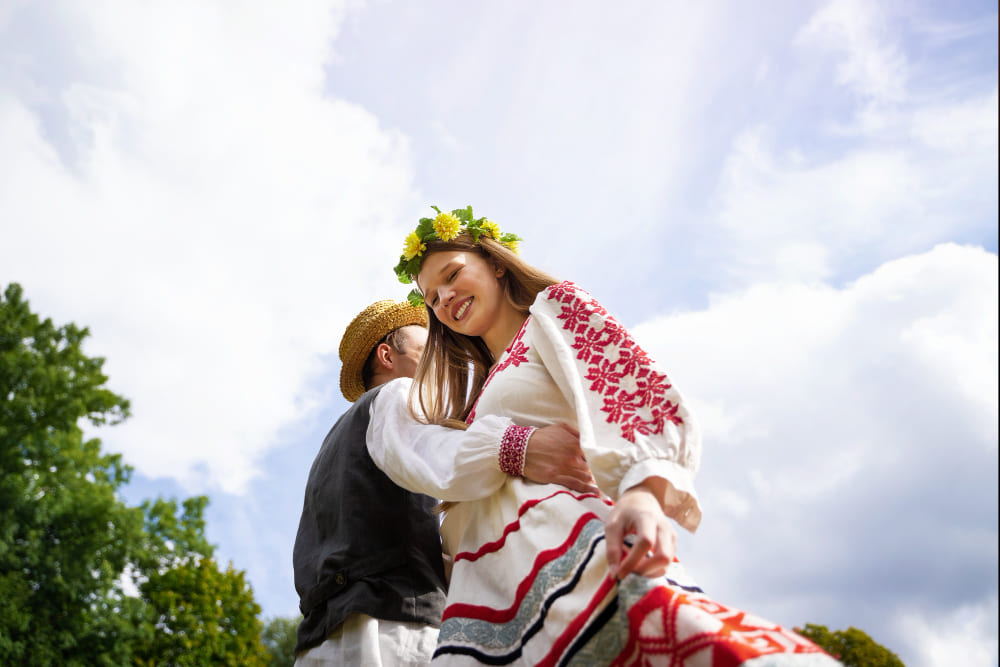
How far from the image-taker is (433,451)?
8.61 feet

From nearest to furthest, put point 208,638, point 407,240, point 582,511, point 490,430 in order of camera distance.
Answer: point 582,511, point 490,430, point 407,240, point 208,638

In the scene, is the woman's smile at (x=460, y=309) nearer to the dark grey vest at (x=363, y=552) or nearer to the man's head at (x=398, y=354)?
the dark grey vest at (x=363, y=552)

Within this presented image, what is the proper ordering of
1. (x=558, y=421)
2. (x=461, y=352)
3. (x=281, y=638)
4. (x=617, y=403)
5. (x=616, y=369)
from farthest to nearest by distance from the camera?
1. (x=281, y=638)
2. (x=461, y=352)
3. (x=558, y=421)
4. (x=616, y=369)
5. (x=617, y=403)

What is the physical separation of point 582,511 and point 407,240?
6.19 feet

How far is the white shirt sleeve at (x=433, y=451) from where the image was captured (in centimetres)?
236

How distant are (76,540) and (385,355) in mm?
15840

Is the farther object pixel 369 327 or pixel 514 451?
pixel 369 327

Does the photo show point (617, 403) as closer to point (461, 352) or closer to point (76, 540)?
point (461, 352)

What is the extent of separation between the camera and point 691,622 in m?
1.53

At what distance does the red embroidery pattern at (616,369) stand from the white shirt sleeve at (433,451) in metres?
0.35

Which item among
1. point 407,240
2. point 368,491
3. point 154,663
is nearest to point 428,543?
point 368,491

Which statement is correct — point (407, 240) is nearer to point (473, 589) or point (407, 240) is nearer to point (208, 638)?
point (473, 589)

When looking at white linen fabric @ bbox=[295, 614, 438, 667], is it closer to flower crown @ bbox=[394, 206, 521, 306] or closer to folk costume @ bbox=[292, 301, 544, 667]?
folk costume @ bbox=[292, 301, 544, 667]

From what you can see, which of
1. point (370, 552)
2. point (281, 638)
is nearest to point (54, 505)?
point (370, 552)
